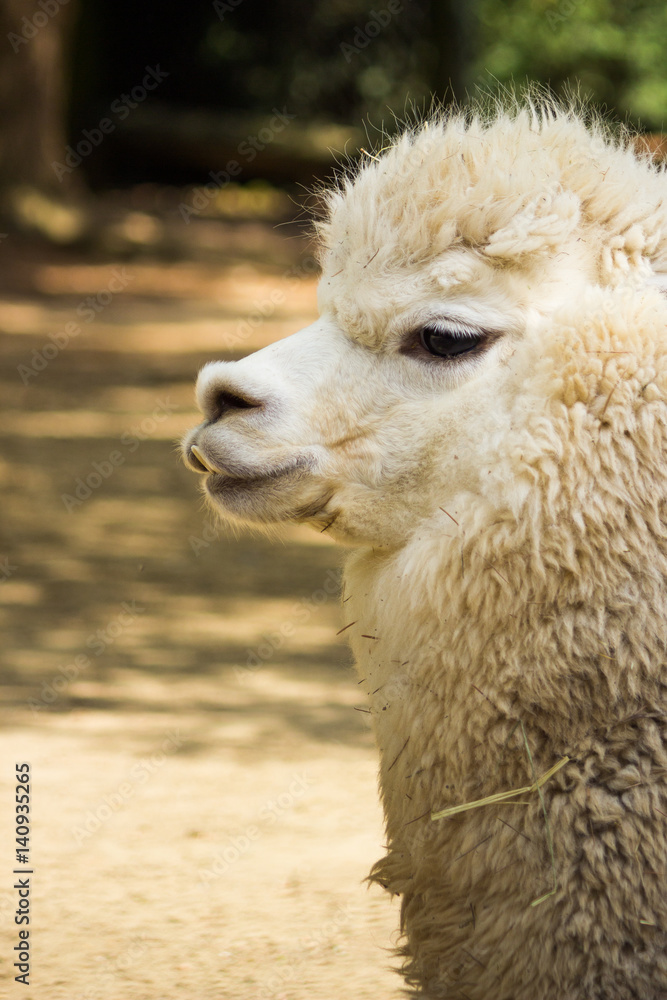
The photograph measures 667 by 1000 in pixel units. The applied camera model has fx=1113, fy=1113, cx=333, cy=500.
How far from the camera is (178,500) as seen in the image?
7340mm

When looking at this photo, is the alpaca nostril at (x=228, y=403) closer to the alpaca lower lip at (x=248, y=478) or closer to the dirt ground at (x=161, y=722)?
the alpaca lower lip at (x=248, y=478)

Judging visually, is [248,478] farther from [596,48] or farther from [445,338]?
[596,48]

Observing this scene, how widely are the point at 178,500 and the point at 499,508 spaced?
551 centimetres

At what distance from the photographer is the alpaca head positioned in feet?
6.76

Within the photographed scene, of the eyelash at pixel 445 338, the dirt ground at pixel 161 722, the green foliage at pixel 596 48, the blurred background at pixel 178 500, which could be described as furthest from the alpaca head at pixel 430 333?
the green foliage at pixel 596 48

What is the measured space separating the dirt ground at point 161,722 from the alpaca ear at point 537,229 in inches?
67.3

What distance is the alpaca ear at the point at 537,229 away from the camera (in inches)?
81.5

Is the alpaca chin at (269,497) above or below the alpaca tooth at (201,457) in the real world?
below

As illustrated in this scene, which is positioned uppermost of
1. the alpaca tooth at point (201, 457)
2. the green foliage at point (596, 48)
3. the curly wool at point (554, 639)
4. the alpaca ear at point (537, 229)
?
the green foliage at point (596, 48)

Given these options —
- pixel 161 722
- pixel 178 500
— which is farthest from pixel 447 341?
pixel 178 500

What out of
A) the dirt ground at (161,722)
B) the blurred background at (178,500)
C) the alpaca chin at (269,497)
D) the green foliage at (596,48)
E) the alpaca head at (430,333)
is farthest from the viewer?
the green foliage at (596,48)

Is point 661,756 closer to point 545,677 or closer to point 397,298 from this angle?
point 545,677

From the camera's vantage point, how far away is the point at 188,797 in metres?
3.87

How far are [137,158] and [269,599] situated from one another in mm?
12573
